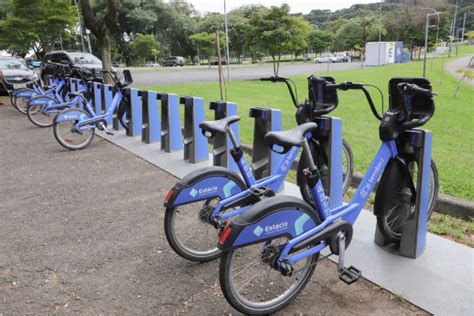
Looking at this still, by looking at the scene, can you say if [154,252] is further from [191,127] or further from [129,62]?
[129,62]

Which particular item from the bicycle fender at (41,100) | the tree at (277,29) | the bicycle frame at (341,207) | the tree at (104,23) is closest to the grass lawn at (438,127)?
the bicycle frame at (341,207)

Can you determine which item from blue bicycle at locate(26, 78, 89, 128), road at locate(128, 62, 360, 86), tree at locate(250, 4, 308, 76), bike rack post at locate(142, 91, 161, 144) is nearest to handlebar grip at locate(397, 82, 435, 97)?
bike rack post at locate(142, 91, 161, 144)

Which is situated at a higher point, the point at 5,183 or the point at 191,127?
the point at 191,127

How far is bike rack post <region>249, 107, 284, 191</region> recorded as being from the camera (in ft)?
12.9

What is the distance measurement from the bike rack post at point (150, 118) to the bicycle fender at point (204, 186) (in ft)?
12.6

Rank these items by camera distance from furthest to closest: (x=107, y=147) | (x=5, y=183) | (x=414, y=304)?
(x=107, y=147), (x=5, y=183), (x=414, y=304)

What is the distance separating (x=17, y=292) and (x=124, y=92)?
16.2 feet

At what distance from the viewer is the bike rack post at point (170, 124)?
5.93 metres

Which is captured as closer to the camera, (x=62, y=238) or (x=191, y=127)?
(x=62, y=238)

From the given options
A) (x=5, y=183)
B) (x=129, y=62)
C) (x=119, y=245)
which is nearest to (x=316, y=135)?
(x=119, y=245)

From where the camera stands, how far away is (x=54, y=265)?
3.05 meters

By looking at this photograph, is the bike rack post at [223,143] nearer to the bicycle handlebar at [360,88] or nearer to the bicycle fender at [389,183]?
the bicycle handlebar at [360,88]

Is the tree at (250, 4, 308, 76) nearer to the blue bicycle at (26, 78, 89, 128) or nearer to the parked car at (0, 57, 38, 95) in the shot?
the parked car at (0, 57, 38, 95)

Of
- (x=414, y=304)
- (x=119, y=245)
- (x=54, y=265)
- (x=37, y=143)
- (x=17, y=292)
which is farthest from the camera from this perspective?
(x=37, y=143)
